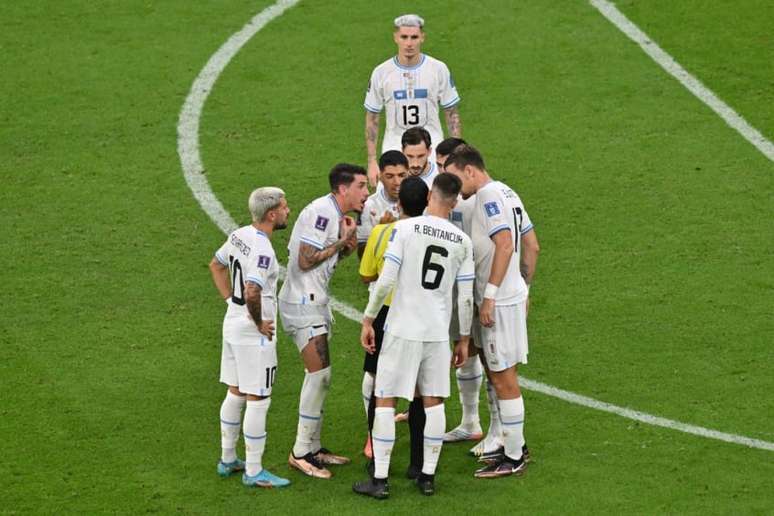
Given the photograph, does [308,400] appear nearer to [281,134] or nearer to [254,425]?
[254,425]

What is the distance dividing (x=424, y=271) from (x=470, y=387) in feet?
5.11

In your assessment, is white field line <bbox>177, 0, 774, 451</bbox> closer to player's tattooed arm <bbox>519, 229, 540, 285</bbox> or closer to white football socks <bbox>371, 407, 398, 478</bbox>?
player's tattooed arm <bbox>519, 229, 540, 285</bbox>

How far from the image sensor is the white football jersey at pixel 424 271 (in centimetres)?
1046

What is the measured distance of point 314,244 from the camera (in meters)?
11.0

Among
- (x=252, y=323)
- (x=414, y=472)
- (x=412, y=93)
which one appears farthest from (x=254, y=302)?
(x=412, y=93)

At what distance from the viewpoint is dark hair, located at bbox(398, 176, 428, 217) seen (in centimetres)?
1059

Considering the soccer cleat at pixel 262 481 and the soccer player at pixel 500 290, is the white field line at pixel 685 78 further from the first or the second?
the soccer cleat at pixel 262 481

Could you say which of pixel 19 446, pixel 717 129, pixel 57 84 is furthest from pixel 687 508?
pixel 57 84

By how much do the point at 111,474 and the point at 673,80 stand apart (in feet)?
31.3

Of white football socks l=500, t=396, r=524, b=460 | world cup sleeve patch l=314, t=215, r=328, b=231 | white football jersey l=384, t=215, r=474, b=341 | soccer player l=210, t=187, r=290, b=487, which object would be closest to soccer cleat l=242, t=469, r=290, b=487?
soccer player l=210, t=187, r=290, b=487

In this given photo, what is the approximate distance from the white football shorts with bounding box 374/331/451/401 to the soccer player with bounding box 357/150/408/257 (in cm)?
103

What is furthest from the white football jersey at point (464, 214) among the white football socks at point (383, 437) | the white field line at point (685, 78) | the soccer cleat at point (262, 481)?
the white field line at point (685, 78)

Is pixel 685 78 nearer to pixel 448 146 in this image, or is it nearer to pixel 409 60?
pixel 409 60

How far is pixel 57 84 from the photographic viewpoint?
18.0m
